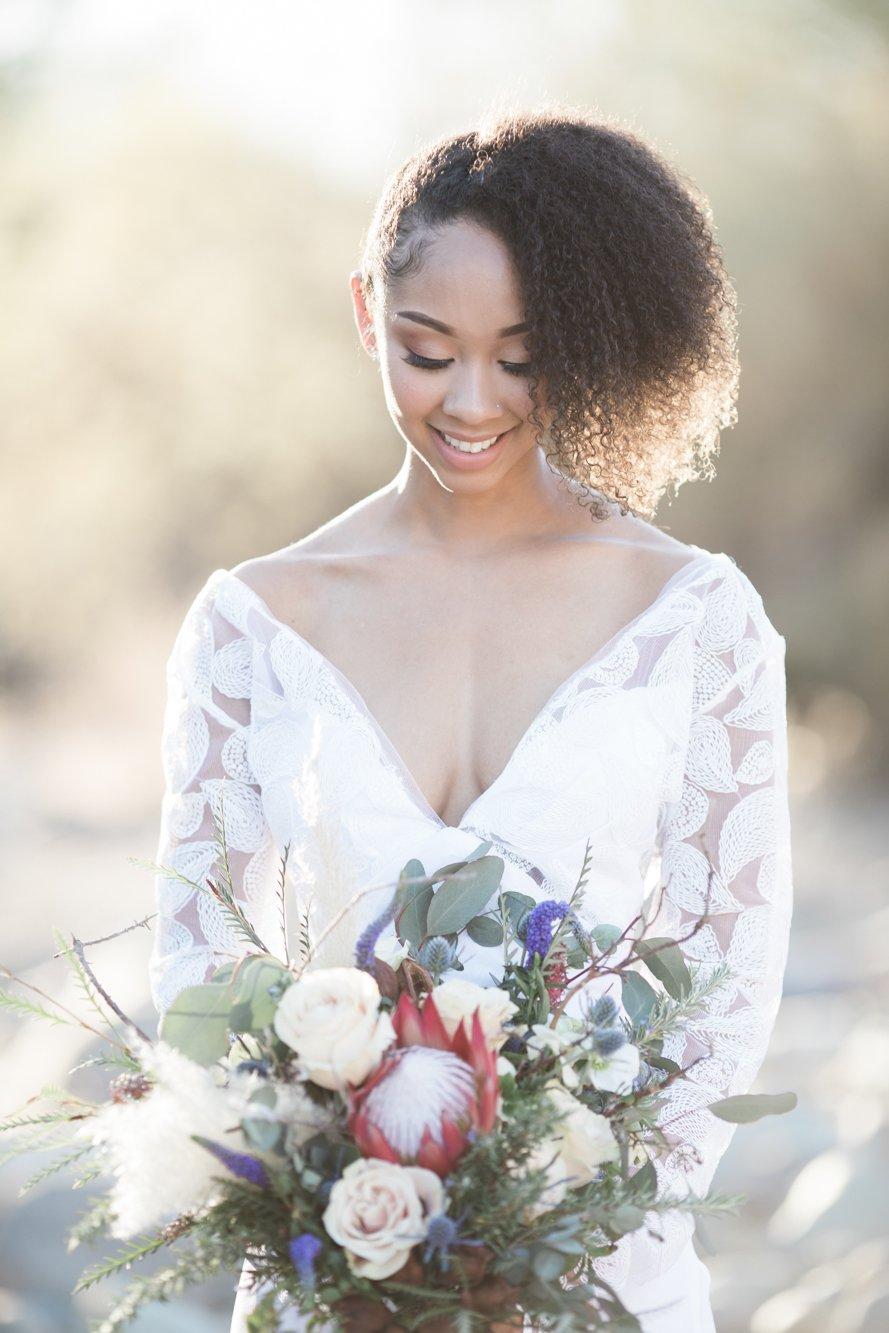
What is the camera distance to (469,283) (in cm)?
182

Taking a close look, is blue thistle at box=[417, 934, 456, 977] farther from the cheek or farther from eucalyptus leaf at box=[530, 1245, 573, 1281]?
the cheek

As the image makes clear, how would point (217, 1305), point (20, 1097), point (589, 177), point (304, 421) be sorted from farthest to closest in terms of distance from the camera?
point (304, 421) → point (20, 1097) → point (217, 1305) → point (589, 177)

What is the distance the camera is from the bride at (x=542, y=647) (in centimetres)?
183

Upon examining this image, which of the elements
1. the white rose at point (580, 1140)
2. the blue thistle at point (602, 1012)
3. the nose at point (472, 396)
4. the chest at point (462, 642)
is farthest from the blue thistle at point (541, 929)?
the nose at point (472, 396)

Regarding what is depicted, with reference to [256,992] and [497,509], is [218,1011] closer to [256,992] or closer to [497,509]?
[256,992]

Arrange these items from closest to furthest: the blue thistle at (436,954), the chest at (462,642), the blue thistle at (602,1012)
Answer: the blue thistle at (602,1012) < the blue thistle at (436,954) < the chest at (462,642)

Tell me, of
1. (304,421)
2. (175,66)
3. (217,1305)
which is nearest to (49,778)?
(304,421)

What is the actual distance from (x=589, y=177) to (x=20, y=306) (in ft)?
25.3

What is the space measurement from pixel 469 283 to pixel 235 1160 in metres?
1.10

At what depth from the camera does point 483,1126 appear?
1.15 m

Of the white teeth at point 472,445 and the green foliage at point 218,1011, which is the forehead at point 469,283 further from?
the green foliage at point 218,1011

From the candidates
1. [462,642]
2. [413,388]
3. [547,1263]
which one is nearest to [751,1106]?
[547,1263]

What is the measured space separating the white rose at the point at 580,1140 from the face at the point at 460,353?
0.92 meters

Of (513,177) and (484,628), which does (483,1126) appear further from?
(513,177)
